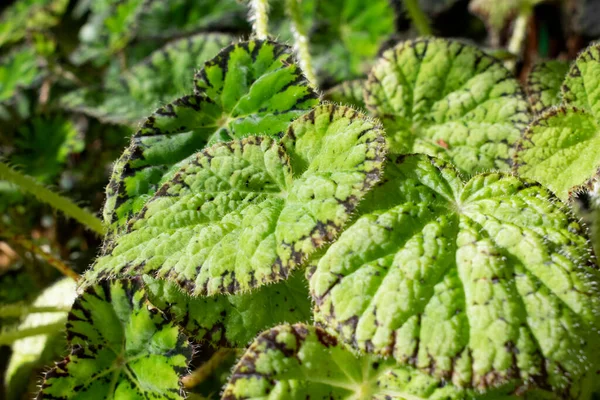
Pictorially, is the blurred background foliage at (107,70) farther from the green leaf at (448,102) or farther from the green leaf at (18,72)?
the green leaf at (448,102)

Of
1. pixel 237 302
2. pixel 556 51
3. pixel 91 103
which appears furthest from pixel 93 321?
pixel 556 51

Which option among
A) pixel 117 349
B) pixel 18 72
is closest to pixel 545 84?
pixel 117 349

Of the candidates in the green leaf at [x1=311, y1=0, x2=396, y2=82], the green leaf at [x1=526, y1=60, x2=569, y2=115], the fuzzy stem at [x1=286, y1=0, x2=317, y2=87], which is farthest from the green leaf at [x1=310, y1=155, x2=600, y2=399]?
the green leaf at [x1=311, y1=0, x2=396, y2=82]

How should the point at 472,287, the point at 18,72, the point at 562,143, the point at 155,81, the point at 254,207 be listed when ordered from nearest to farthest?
the point at 472,287
the point at 254,207
the point at 562,143
the point at 155,81
the point at 18,72

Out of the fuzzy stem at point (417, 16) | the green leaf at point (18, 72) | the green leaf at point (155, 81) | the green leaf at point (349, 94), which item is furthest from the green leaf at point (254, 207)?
the green leaf at point (18, 72)

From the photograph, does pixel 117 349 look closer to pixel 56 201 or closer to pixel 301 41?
pixel 56 201

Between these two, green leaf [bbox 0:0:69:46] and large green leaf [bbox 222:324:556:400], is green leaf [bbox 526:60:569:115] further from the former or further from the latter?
green leaf [bbox 0:0:69:46]
